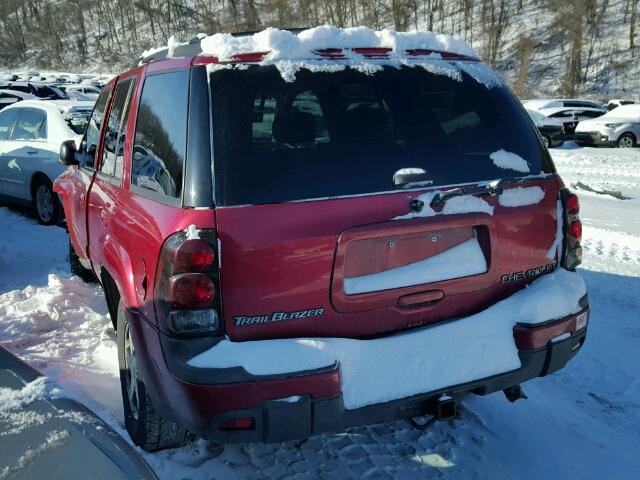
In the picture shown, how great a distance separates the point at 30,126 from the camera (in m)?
8.91

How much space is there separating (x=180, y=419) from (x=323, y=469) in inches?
36.0

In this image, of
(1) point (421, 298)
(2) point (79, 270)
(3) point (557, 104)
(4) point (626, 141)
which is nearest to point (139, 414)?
(1) point (421, 298)

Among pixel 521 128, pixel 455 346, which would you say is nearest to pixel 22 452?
pixel 455 346

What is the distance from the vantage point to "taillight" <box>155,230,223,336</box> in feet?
7.93

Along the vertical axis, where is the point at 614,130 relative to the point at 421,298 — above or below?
below

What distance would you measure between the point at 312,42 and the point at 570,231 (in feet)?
5.26

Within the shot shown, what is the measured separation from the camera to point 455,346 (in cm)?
272

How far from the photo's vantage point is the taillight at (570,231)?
314 centimetres

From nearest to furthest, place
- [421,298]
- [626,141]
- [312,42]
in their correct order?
[421,298] → [312,42] → [626,141]

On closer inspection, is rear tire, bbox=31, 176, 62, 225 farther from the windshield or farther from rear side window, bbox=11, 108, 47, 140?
the windshield

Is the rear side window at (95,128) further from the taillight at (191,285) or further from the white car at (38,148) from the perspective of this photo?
the white car at (38,148)

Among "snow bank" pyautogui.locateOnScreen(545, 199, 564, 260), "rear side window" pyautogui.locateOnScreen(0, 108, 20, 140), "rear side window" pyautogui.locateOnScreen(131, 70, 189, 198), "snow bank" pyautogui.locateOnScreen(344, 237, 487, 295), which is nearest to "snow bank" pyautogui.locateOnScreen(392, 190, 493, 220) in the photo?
"snow bank" pyautogui.locateOnScreen(344, 237, 487, 295)

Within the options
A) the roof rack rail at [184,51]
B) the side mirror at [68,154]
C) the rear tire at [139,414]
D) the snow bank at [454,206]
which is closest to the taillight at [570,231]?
the snow bank at [454,206]

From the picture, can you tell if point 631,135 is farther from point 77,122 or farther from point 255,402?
point 255,402
